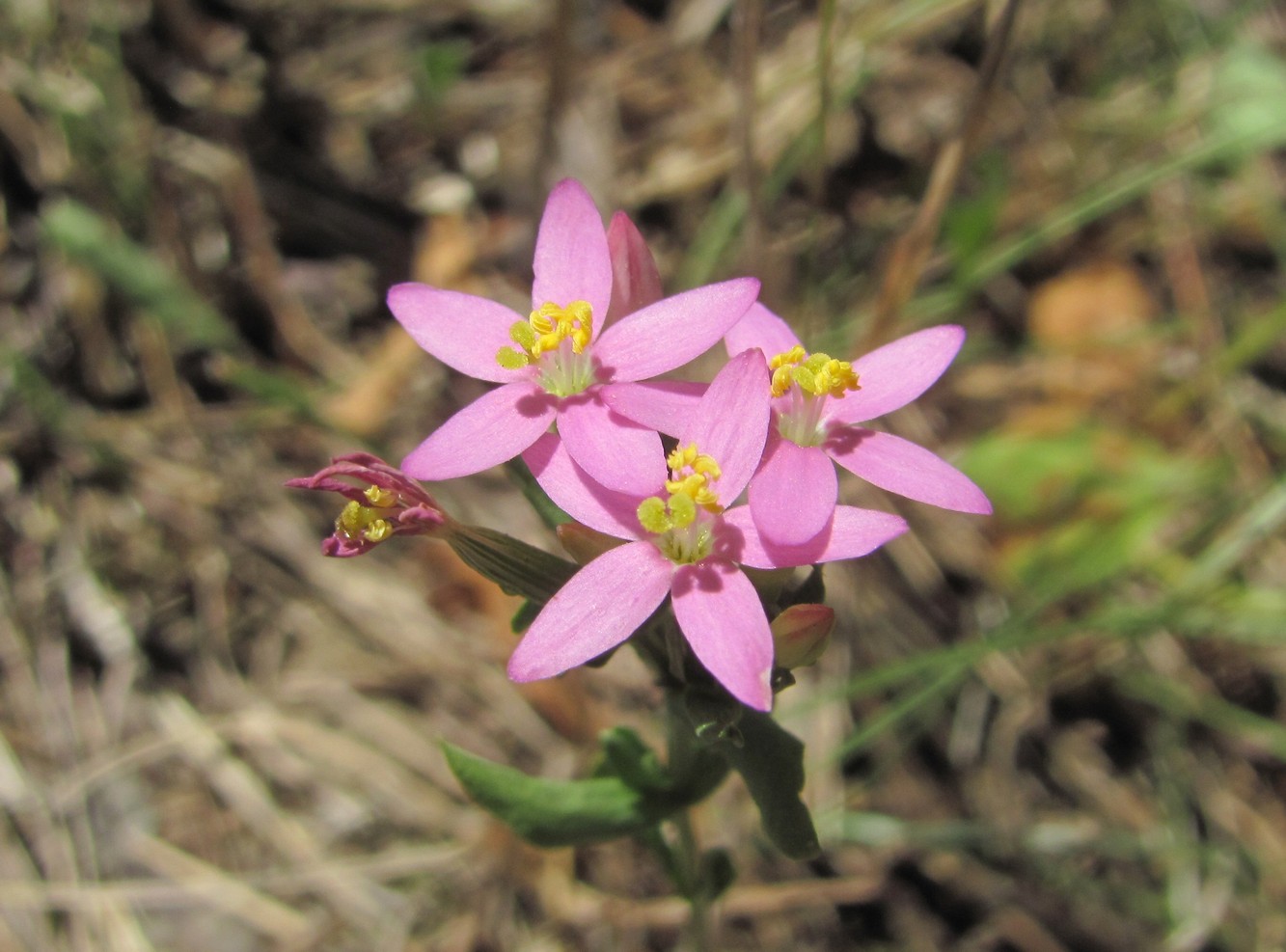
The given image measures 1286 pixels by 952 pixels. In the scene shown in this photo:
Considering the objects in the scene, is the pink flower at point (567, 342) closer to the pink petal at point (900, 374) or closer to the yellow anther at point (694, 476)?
the yellow anther at point (694, 476)

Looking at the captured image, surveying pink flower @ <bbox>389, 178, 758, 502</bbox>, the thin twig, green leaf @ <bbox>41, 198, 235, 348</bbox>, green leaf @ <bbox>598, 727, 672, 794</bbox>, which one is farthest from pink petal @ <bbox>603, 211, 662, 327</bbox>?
green leaf @ <bbox>41, 198, 235, 348</bbox>

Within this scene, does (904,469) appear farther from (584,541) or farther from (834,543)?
(584,541)

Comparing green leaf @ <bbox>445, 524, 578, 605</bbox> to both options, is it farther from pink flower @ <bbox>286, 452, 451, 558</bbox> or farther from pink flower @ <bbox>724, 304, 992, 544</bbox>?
pink flower @ <bbox>724, 304, 992, 544</bbox>

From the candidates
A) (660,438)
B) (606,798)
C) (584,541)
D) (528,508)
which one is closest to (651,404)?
(660,438)

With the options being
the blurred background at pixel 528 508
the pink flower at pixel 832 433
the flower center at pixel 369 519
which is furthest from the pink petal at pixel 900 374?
the blurred background at pixel 528 508

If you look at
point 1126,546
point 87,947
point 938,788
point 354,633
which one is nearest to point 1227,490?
point 1126,546

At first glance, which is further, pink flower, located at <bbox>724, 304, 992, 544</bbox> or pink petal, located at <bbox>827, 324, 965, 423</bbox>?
pink petal, located at <bbox>827, 324, 965, 423</bbox>
